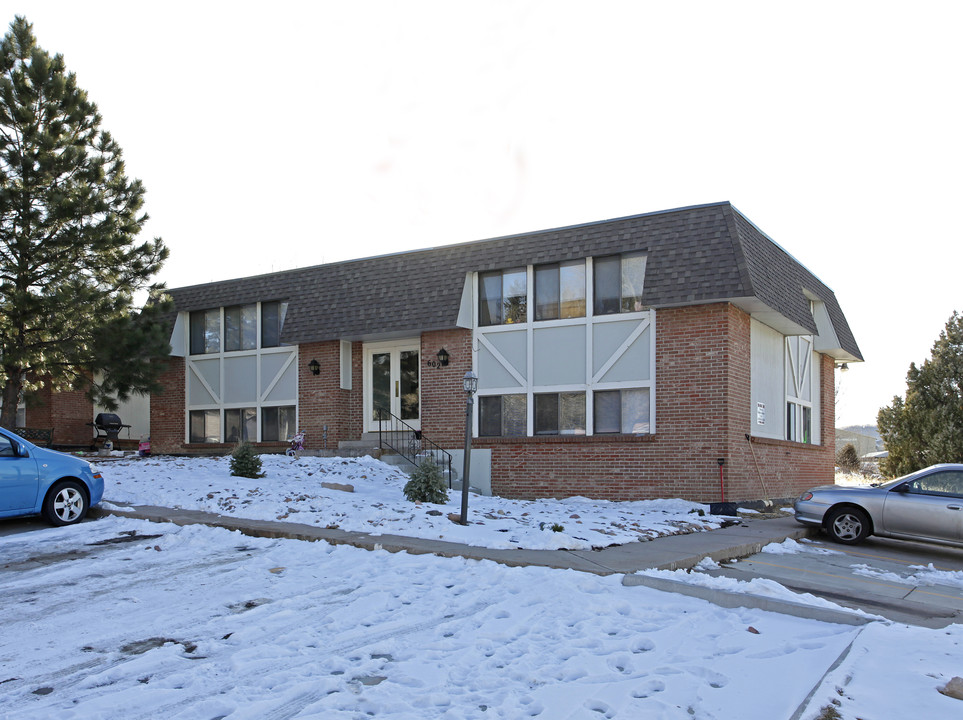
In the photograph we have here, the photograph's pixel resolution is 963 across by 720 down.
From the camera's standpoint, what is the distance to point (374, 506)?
11.8 metres

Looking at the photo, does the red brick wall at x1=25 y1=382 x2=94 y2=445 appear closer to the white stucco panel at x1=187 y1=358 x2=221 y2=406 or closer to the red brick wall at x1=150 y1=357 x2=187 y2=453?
the red brick wall at x1=150 y1=357 x2=187 y2=453

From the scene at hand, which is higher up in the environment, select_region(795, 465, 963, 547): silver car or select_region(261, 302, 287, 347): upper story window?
select_region(261, 302, 287, 347): upper story window

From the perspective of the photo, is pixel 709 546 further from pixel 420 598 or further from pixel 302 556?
pixel 302 556

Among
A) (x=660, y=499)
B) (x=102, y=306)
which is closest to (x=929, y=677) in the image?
(x=660, y=499)

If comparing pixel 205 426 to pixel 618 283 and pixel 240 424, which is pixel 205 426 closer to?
pixel 240 424

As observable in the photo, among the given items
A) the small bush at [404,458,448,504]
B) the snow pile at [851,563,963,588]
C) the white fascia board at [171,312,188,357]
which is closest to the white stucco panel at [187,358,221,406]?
the white fascia board at [171,312,188,357]

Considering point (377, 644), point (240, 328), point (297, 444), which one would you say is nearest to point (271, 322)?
point (240, 328)

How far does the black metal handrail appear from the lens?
57.5 feet

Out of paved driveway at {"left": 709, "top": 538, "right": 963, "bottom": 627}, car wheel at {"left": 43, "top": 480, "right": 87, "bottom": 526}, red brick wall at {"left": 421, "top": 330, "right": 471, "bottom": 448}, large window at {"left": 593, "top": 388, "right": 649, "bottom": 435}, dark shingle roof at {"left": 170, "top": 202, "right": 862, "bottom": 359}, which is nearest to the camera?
paved driveway at {"left": 709, "top": 538, "right": 963, "bottom": 627}

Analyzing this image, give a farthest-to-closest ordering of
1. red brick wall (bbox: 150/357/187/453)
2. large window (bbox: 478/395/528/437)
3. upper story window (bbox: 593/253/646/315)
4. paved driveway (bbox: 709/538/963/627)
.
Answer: red brick wall (bbox: 150/357/187/453)
large window (bbox: 478/395/528/437)
upper story window (bbox: 593/253/646/315)
paved driveway (bbox: 709/538/963/627)

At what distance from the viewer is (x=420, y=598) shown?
270 inches

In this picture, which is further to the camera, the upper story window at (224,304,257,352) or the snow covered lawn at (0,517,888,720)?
the upper story window at (224,304,257,352)

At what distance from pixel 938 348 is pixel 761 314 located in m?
11.6

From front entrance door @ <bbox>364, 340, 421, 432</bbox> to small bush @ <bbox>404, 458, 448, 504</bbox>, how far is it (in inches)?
236
